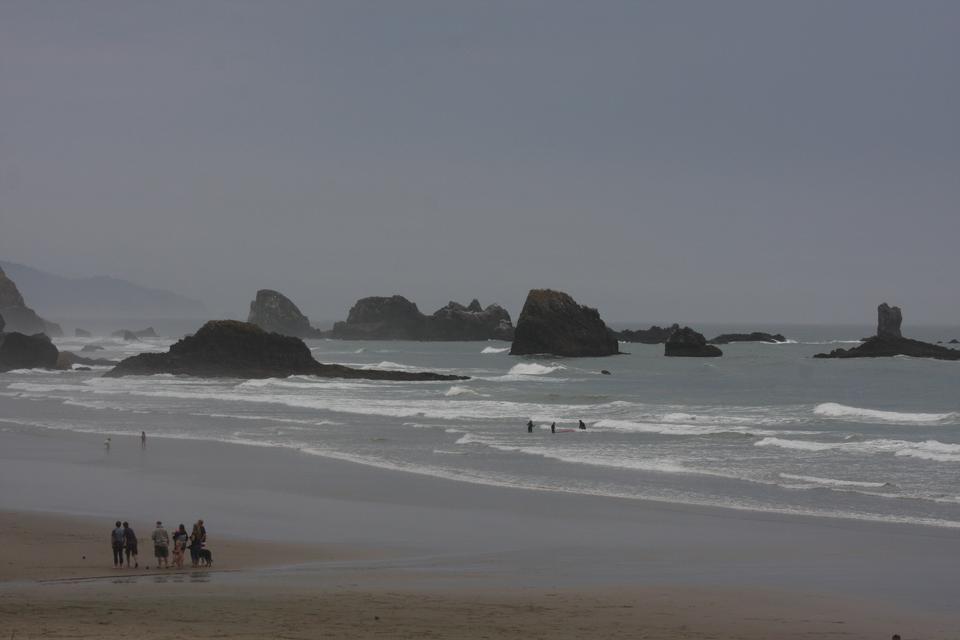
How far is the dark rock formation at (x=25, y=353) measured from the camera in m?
84.8

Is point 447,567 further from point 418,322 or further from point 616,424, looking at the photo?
point 418,322

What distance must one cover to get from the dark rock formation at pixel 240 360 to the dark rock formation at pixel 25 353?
12074mm

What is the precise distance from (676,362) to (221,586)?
277ft

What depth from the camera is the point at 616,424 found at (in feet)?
145

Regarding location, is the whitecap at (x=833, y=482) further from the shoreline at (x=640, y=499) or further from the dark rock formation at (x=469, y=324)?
the dark rock formation at (x=469, y=324)

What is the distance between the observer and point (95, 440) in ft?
130

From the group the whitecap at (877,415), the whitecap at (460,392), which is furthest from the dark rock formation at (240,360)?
the whitecap at (877,415)

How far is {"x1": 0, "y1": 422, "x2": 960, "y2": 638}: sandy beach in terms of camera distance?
1377 cm

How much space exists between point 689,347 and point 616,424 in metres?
64.4

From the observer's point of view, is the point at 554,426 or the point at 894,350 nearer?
the point at 554,426

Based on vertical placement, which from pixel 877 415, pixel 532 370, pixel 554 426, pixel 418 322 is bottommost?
pixel 554 426

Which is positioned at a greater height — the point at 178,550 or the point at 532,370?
the point at 532,370

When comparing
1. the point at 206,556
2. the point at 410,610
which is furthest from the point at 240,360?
the point at 410,610

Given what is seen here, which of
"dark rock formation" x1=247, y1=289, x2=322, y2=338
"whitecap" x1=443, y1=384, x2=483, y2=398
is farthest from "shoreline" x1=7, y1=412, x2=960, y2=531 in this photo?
"dark rock formation" x1=247, y1=289, x2=322, y2=338
